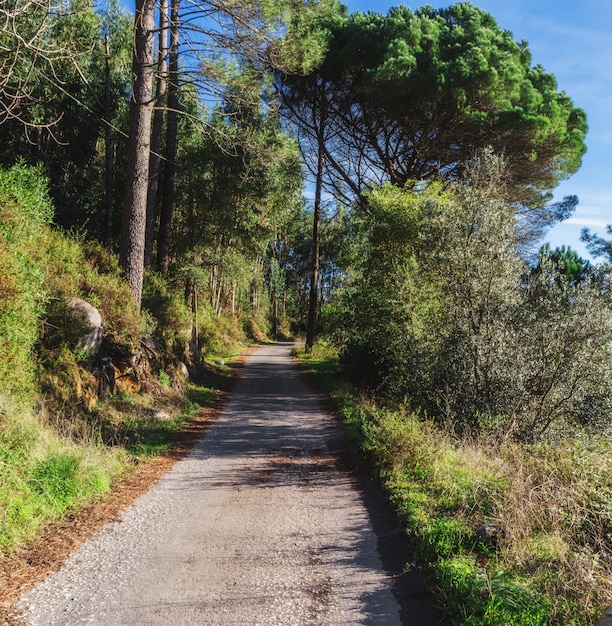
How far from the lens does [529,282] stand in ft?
29.9

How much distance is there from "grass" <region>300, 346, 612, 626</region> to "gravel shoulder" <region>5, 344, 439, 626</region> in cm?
41

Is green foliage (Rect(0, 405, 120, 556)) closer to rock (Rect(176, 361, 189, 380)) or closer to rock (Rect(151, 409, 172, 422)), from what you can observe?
rock (Rect(151, 409, 172, 422))

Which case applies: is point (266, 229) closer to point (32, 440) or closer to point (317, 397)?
point (317, 397)

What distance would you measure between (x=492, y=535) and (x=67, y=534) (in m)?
4.17

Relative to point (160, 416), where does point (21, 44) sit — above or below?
above

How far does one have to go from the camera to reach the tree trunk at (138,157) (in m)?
10.8

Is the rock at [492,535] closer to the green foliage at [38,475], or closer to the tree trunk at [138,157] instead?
the green foliage at [38,475]

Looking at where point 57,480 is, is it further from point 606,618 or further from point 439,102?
point 439,102

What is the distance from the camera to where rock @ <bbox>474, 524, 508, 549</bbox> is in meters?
4.45

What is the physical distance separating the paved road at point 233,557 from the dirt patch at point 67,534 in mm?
120

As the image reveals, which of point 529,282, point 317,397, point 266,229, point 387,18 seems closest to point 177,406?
point 317,397

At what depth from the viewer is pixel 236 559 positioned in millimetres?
4402

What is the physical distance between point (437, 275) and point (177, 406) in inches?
265

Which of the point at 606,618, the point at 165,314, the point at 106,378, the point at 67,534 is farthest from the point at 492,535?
the point at 165,314
